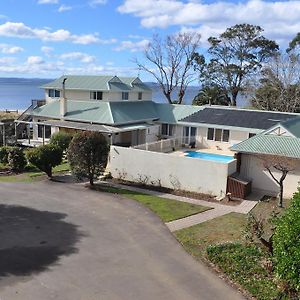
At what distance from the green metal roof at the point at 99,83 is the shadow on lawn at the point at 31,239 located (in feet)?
80.1

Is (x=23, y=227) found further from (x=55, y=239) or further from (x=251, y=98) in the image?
(x=251, y=98)

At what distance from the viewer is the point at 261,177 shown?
80.0ft

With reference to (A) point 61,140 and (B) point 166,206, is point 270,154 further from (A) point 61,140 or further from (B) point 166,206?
(A) point 61,140

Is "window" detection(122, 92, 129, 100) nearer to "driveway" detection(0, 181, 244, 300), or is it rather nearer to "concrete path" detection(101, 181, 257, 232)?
"concrete path" detection(101, 181, 257, 232)

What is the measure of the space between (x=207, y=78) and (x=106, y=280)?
56.0 meters

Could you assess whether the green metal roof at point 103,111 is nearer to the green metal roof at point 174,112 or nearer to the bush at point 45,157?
the green metal roof at point 174,112

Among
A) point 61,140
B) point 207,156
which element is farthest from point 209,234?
point 61,140

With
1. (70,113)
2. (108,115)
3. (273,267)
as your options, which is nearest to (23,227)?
(273,267)

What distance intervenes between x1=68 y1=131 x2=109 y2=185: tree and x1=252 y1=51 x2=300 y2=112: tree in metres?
31.1

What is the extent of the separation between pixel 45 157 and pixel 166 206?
10.1 m

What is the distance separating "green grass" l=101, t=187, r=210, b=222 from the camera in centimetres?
2025

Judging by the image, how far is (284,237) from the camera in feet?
38.4

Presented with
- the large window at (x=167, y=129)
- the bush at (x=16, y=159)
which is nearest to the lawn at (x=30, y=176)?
the bush at (x=16, y=159)

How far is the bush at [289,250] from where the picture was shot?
441 inches
